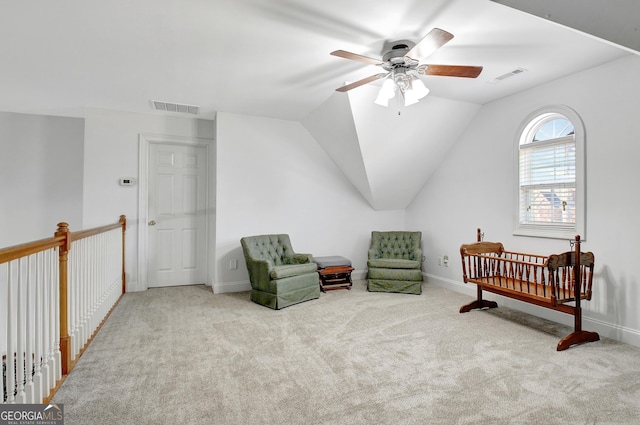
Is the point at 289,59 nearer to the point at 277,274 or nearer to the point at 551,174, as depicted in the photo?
the point at 277,274

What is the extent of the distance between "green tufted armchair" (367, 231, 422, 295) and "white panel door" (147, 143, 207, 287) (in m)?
2.49

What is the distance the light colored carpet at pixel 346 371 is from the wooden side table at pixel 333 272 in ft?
3.11

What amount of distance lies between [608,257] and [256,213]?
386 cm

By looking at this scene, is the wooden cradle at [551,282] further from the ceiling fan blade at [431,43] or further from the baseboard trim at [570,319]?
the ceiling fan blade at [431,43]

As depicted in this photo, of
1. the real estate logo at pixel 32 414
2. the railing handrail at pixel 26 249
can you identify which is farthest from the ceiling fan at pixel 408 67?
the real estate logo at pixel 32 414

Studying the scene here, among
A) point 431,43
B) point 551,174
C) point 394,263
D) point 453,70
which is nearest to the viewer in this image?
point 431,43

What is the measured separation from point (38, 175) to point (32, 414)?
12.8 ft

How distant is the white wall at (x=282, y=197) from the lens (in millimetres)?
4438

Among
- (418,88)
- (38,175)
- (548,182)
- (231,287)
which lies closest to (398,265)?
(548,182)

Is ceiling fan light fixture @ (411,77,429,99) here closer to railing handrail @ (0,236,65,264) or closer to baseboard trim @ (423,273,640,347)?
baseboard trim @ (423,273,640,347)

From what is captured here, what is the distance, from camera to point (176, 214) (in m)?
4.73

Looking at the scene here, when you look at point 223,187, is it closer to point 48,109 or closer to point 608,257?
point 48,109

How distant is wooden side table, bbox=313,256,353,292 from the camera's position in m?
4.47

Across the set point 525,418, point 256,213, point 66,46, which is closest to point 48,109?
point 66,46
